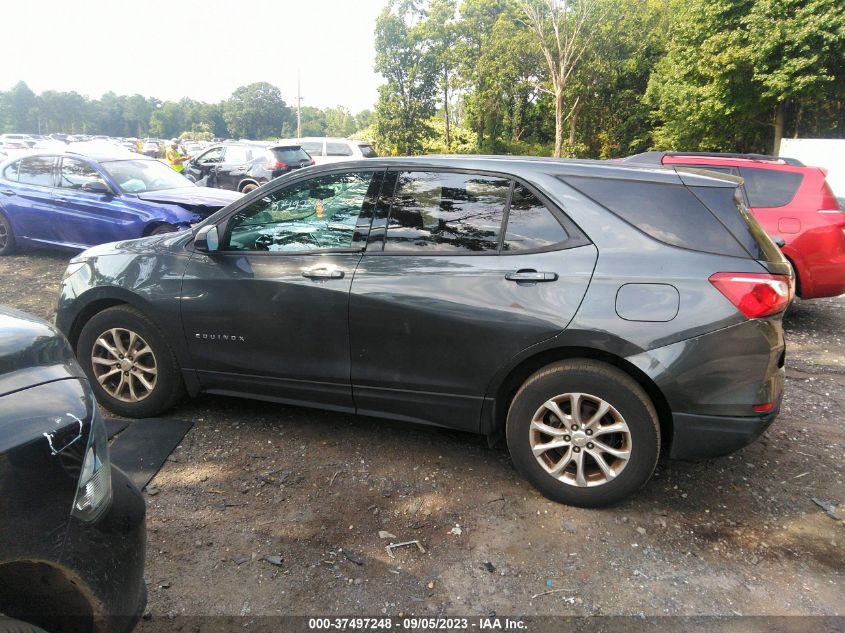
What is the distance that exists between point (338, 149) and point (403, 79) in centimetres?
1836

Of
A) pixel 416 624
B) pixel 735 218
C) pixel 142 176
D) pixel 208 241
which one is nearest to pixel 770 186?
pixel 735 218

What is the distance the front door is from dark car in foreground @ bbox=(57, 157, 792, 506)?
1 centimetres

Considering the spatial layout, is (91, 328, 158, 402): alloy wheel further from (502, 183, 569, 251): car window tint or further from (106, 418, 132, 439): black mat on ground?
(502, 183, 569, 251): car window tint

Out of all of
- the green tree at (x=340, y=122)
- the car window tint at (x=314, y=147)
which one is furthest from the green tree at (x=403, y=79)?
the green tree at (x=340, y=122)

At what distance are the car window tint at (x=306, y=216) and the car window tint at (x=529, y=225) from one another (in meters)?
0.86

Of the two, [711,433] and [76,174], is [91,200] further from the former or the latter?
[711,433]

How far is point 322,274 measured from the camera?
3.36 metres

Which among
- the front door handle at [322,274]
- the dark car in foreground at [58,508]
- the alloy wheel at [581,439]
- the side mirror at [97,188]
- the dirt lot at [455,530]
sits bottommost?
the dirt lot at [455,530]

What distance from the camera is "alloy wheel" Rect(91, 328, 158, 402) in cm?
386

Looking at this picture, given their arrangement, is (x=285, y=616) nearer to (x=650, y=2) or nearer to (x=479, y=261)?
(x=479, y=261)

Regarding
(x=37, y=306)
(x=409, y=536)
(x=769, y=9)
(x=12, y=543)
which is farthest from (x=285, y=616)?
(x=769, y=9)

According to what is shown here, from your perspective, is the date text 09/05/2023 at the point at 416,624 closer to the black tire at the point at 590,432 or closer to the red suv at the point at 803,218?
the black tire at the point at 590,432

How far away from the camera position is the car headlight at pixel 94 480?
1.65 metres

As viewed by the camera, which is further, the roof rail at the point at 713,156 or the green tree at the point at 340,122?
the green tree at the point at 340,122
